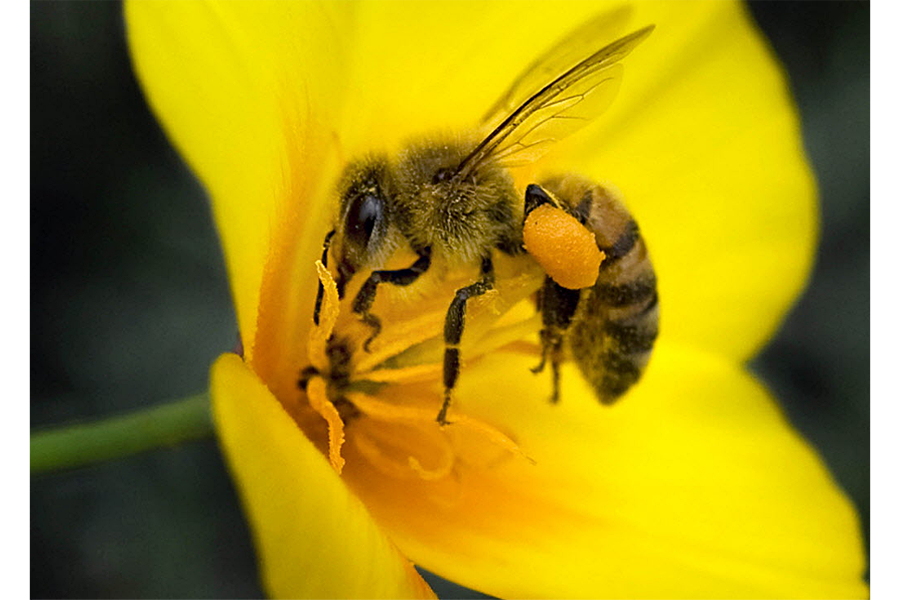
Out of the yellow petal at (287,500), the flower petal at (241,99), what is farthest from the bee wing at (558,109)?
the yellow petal at (287,500)

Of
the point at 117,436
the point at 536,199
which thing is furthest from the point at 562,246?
the point at 117,436

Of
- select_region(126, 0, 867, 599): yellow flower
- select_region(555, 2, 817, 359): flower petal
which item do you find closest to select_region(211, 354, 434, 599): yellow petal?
select_region(126, 0, 867, 599): yellow flower

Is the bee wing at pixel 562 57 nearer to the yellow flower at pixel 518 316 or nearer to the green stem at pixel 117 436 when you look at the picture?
the yellow flower at pixel 518 316

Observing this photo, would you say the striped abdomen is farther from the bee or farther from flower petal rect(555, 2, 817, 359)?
flower petal rect(555, 2, 817, 359)

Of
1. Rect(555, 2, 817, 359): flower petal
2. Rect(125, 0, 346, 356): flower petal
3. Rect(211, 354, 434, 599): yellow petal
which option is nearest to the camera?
Rect(211, 354, 434, 599): yellow petal

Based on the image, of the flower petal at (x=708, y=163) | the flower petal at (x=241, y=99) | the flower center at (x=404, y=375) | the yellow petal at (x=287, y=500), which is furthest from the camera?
the flower petal at (x=708, y=163)

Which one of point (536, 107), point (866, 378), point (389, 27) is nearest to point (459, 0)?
point (389, 27)
